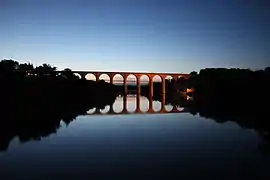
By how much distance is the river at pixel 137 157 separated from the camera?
11.8 metres

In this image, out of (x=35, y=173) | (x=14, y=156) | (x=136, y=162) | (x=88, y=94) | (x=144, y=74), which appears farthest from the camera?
(x=144, y=74)

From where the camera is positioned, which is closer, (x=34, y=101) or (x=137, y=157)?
(x=137, y=157)

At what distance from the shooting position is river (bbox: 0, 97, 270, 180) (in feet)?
38.7

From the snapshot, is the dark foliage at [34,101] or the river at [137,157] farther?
the dark foliage at [34,101]

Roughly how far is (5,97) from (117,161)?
81.1 feet

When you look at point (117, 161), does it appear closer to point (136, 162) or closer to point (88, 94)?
point (136, 162)

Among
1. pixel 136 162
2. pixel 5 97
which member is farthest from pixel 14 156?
pixel 5 97

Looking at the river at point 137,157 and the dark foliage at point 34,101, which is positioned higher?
the dark foliage at point 34,101

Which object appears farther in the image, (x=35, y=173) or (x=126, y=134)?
(x=126, y=134)

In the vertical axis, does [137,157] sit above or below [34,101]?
below

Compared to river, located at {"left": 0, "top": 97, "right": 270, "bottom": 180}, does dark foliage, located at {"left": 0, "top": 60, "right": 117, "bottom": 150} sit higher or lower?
higher

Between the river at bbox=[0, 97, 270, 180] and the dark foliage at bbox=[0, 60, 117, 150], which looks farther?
the dark foliage at bbox=[0, 60, 117, 150]

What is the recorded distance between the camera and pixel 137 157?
585 inches

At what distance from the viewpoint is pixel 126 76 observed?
111 metres
